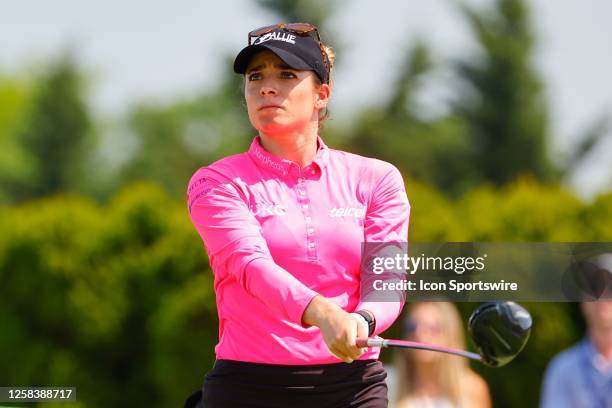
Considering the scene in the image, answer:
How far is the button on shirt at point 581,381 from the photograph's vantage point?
263 inches

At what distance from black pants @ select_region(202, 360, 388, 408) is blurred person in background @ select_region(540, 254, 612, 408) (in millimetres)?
2774

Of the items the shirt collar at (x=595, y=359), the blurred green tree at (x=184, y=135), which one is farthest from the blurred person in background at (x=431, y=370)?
the blurred green tree at (x=184, y=135)

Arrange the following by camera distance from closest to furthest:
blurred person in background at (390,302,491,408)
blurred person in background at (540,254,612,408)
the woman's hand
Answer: the woman's hand → blurred person in background at (540,254,612,408) → blurred person in background at (390,302,491,408)

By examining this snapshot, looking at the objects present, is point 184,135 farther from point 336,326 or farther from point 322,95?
point 336,326

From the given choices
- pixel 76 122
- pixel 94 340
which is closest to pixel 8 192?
pixel 76 122

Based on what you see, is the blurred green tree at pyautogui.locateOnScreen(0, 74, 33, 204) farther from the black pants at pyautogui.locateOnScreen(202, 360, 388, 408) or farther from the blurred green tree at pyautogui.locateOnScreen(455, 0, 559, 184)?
the black pants at pyautogui.locateOnScreen(202, 360, 388, 408)

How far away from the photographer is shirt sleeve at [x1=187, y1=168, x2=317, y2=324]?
3994mm

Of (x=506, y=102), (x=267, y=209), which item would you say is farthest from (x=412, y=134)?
(x=267, y=209)

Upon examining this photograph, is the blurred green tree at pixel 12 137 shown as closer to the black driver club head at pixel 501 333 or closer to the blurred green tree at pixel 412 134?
the blurred green tree at pixel 412 134

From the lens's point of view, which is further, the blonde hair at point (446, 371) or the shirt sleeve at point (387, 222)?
the blonde hair at point (446, 371)

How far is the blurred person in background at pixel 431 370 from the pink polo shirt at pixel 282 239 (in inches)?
112

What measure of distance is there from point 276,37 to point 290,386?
1256mm

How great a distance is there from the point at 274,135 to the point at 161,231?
8.53 metres

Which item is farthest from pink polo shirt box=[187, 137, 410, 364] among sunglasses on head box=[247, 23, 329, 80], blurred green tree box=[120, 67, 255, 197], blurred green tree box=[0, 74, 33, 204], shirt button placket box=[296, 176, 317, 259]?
blurred green tree box=[0, 74, 33, 204]
